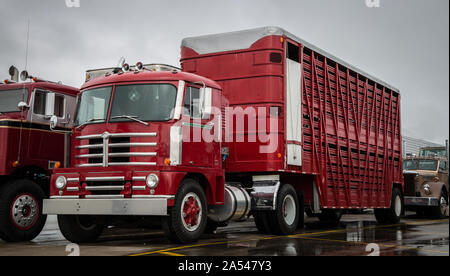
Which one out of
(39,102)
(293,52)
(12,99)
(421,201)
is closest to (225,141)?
(293,52)

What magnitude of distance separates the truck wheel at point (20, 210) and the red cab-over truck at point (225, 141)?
3.12 ft

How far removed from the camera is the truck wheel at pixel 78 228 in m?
9.16

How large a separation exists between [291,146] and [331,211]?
19.8 feet

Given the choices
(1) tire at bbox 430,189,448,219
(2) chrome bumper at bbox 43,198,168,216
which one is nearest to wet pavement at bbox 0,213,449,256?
(2) chrome bumper at bbox 43,198,168,216

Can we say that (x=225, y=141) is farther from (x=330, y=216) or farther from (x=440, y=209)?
(x=440, y=209)

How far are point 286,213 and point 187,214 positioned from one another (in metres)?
3.16

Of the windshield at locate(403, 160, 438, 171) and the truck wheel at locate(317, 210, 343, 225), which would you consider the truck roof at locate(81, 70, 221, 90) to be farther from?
the windshield at locate(403, 160, 438, 171)

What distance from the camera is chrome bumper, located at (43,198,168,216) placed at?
307 inches

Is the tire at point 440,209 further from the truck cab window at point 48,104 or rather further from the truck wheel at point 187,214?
the truck cab window at point 48,104

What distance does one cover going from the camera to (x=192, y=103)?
891 centimetres

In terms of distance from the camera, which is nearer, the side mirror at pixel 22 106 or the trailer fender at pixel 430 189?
the side mirror at pixel 22 106

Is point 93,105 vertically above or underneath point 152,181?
above

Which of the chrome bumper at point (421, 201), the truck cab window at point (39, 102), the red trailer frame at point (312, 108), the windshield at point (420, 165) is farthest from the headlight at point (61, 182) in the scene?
the windshield at point (420, 165)
